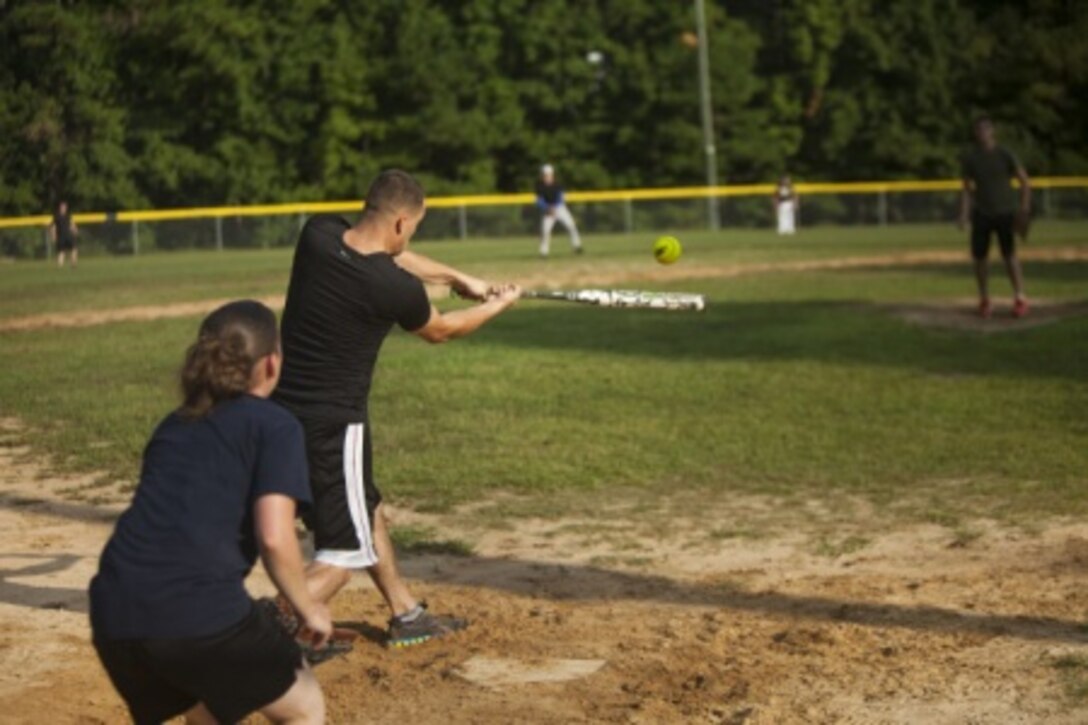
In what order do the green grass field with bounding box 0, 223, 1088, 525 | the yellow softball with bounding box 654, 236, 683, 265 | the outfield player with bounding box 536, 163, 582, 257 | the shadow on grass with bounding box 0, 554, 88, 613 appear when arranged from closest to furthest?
the shadow on grass with bounding box 0, 554, 88, 613, the yellow softball with bounding box 654, 236, 683, 265, the green grass field with bounding box 0, 223, 1088, 525, the outfield player with bounding box 536, 163, 582, 257

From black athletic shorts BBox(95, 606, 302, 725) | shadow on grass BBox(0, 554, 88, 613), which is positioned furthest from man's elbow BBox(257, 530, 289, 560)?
shadow on grass BBox(0, 554, 88, 613)

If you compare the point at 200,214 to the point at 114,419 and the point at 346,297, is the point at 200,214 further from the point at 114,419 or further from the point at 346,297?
the point at 346,297

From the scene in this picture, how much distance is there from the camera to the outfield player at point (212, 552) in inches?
177

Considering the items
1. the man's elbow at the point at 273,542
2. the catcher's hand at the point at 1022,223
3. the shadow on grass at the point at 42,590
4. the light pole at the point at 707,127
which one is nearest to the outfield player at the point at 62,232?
the light pole at the point at 707,127

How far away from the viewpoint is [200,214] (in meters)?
41.2

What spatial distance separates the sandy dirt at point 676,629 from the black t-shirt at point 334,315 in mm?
1137

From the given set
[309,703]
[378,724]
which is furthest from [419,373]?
[309,703]

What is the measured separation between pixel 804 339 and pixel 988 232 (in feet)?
8.24

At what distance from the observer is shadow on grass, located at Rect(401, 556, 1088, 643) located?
7219 mm

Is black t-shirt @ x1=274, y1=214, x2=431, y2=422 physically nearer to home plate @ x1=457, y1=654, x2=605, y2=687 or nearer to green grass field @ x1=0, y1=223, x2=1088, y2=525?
home plate @ x1=457, y1=654, x2=605, y2=687

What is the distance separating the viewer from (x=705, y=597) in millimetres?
7898

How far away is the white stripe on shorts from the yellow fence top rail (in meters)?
28.9

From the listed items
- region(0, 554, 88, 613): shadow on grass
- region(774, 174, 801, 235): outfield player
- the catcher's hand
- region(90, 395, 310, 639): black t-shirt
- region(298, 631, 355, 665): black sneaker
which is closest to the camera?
region(90, 395, 310, 639): black t-shirt

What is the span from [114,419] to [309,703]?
30.6 feet
